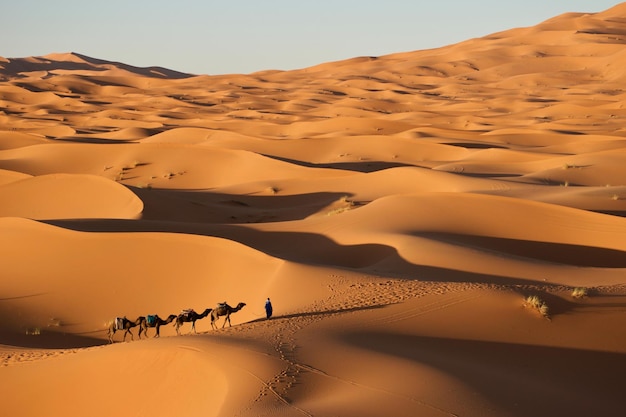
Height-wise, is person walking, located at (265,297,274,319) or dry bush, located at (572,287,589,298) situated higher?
person walking, located at (265,297,274,319)

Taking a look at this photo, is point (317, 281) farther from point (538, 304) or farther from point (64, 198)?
point (64, 198)

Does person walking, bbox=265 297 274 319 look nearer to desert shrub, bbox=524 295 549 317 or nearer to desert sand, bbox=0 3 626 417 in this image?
desert sand, bbox=0 3 626 417

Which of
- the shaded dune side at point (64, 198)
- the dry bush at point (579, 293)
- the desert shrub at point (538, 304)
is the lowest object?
the shaded dune side at point (64, 198)

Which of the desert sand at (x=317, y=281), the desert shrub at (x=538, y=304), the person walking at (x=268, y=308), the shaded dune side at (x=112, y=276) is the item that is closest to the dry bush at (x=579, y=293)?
the desert sand at (x=317, y=281)

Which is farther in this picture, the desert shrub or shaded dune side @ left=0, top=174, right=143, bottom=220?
shaded dune side @ left=0, top=174, right=143, bottom=220

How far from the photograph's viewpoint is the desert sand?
23.6ft

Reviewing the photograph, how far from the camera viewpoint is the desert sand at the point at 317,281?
23.6 feet

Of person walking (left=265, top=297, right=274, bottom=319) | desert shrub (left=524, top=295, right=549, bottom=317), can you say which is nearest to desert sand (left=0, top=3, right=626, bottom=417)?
desert shrub (left=524, top=295, right=549, bottom=317)

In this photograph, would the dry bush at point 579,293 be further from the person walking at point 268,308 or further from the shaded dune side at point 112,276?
the shaded dune side at point 112,276

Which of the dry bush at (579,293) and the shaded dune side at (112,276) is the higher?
the dry bush at (579,293)

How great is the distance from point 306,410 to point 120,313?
7490 mm

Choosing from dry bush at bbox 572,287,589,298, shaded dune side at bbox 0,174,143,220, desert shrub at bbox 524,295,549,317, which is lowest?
shaded dune side at bbox 0,174,143,220

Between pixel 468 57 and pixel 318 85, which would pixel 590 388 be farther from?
pixel 468 57

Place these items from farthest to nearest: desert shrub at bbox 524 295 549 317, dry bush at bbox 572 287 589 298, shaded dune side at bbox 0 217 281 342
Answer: shaded dune side at bbox 0 217 281 342
dry bush at bbox 572 287 589 298
desert shrub at bbox 524 295 549 317
